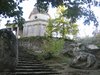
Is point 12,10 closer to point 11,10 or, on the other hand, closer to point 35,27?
point 11,10

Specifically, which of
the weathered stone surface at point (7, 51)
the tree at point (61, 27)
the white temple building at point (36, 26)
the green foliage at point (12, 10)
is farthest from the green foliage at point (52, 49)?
the white temple building at point (36, 26)

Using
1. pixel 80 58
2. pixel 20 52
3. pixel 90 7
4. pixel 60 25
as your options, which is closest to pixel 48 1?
pixel 90 7

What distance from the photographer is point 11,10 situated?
1216 cm

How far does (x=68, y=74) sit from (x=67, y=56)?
20.3ft

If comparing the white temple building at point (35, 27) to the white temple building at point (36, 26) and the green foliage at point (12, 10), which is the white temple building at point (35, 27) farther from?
the green foliage at point (12, 10)

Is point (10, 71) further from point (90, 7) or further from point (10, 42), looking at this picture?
point (90, 7)

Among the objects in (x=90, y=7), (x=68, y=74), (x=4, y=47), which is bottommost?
(x=68, y=74)

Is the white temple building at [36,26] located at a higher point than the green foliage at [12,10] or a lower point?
higher

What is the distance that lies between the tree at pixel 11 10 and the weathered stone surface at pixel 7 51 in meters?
2.46

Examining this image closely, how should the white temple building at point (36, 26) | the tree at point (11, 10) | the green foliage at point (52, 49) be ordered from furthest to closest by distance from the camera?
the white temple building at point (36, 26), the green foliage at point (52, 49), the tree at point (11, 10)

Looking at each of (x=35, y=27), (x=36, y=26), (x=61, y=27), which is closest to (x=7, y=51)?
(x=61, y=27)

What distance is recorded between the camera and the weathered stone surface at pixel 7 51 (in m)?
8.50

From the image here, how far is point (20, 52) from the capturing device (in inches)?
612

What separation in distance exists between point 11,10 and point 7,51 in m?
3.99
